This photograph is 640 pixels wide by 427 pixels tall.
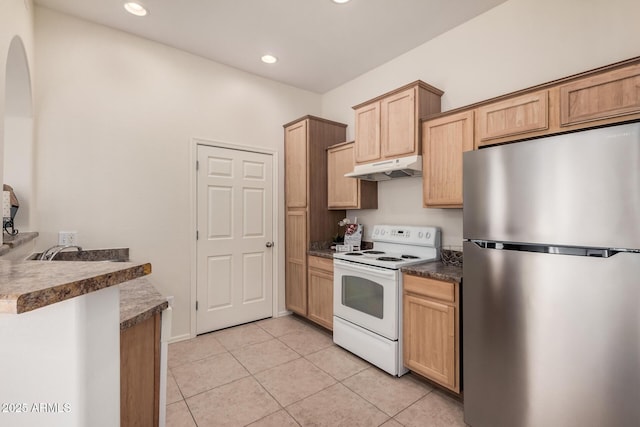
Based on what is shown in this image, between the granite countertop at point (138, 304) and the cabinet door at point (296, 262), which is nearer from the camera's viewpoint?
the granite countertop at point (138, 304)

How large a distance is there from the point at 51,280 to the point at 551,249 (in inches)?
75.8

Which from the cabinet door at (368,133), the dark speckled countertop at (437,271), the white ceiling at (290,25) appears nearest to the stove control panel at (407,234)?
the dark speckled countertop at (437,271)

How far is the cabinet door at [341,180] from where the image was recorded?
3.29 m

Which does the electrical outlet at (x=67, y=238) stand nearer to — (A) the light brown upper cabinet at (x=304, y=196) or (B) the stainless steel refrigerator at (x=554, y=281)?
(A) the light brown upper cabinet at (x=304, y=196)

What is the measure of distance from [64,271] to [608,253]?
201cm

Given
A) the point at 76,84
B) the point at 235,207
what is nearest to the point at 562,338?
the point at 235,207

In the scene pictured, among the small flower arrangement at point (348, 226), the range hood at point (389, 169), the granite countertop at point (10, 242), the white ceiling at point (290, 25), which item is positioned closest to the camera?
the granite countertop at point (10, 242)

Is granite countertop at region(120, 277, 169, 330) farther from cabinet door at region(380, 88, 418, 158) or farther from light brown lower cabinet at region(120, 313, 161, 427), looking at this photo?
cabinet door at region(380, 88, 418, 158)

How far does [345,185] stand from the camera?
11.1 feet

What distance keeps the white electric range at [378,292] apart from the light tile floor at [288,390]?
0.57ft

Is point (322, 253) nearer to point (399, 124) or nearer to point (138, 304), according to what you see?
point (399, 124)

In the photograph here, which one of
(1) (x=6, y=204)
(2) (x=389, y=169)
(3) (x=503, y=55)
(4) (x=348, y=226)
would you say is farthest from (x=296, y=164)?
(1) (x=6, y=204)

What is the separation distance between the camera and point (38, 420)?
739mm

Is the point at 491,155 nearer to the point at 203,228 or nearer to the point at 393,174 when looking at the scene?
the point at 393,174
